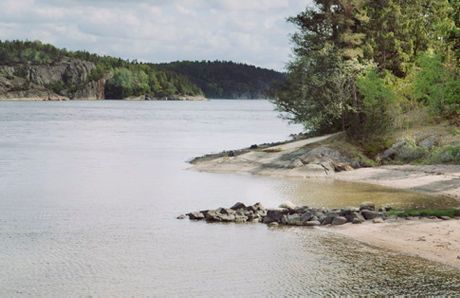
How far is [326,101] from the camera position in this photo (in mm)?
68000

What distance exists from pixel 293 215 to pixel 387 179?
18771 millimetres

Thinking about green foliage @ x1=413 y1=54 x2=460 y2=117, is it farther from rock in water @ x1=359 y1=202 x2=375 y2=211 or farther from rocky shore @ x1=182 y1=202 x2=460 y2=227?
rocky shore @ x1=182 y1=202 x2=460 y2=227

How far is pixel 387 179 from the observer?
53.1 metres

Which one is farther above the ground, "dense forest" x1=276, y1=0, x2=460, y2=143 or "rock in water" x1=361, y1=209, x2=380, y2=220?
"dense forest" x1=276, y1=0, x2=460, y2=143

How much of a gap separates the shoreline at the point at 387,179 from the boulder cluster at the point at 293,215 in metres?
1.15

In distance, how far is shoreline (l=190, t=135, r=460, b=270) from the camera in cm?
2962

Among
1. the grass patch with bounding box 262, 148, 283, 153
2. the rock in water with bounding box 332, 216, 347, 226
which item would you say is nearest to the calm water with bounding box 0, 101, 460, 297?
the rock in water with bounding box 332, 216, 347, 226

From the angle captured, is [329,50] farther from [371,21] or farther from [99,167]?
[99,167]

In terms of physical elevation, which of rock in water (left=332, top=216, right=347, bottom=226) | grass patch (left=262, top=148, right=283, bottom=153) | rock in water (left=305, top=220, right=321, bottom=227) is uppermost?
grass patch (left=262, top=148, right=283, bottom=153)

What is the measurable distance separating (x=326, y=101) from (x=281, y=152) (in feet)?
25.7

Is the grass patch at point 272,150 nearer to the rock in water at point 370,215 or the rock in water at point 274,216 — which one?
the rock in water at point 274,216

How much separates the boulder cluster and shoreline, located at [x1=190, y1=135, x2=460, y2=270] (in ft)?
3.76

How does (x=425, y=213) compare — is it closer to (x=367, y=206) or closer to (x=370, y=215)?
(x=370, y=215)

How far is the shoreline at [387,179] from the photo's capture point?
2962cm
